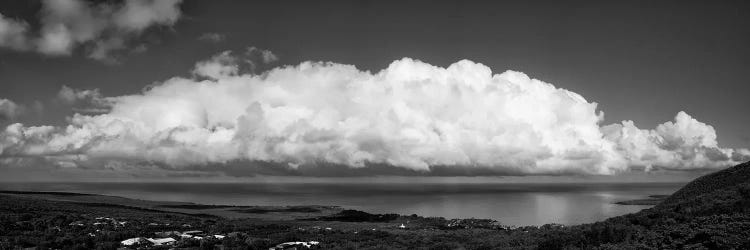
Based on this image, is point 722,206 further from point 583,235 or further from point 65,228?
point 65,228

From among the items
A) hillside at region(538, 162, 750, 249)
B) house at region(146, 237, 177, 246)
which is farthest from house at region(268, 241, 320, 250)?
hillside at region(538, 162, 750, 249)

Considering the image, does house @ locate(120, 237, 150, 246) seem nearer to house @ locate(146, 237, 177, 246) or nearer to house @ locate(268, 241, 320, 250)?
house @ locate(146, 237, 177, 246)

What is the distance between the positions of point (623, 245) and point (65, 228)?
156 feet

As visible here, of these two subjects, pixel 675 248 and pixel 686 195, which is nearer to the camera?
pixel 675 248

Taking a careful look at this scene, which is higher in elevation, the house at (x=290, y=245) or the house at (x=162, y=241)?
the house at (x=162, y=241)

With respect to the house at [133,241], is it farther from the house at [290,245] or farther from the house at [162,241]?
the house at [290,245]

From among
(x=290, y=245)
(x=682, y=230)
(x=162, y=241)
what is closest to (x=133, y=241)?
(x=162, y=241)

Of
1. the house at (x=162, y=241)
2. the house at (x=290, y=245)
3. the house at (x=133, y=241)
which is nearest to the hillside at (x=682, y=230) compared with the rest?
the house at (x=290, y=245)

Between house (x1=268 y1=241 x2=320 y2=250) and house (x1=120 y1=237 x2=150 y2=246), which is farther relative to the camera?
house (x1=268 y1=241 x2=320 y2=250)

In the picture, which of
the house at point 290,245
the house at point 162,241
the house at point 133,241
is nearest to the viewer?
the house at point 133,241

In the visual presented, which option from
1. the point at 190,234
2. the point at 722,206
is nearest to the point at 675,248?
the point at 722,206

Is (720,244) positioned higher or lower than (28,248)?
higher

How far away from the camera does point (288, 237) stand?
138ft

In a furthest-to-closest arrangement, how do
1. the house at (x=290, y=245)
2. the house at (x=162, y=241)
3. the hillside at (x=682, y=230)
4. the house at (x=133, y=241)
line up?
the house at (x=162, y=241) → the house at (x=290, y=245) → the house at (x=133, y=241) → the hillside at (x=682, y=230)
